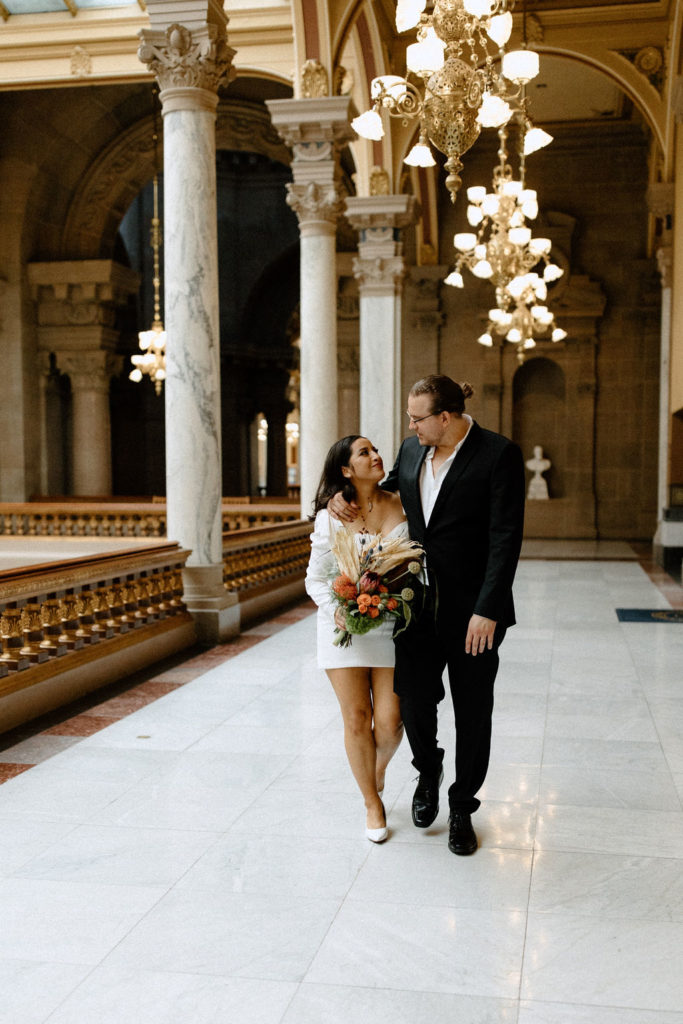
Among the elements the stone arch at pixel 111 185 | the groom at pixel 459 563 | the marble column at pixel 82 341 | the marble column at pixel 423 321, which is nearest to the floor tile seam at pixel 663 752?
the groom at pixel 459 563

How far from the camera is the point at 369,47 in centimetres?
1478

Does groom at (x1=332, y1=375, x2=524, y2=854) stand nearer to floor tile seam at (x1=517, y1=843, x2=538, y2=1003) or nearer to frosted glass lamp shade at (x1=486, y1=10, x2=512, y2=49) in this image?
floor tile seam at (x1=517, y1=843, x2=538, y2=1003)

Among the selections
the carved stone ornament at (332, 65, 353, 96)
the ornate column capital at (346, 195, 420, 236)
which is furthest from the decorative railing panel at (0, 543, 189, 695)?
the ornate column capital at (346, 195, 420, 236)

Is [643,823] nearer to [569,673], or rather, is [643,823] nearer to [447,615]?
[447,615]

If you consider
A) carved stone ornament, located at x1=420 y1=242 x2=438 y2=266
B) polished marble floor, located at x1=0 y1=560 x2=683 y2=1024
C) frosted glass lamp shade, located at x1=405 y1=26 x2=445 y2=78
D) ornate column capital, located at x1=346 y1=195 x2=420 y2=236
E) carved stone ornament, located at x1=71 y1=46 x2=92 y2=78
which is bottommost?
polished marble floor, located at x1=0 y1=560 x2=683 y2=1024

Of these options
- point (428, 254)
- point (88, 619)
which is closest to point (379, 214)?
point (428, 254)

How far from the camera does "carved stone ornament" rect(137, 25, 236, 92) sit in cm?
839

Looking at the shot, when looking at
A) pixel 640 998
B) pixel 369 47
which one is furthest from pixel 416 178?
pixel 640 998

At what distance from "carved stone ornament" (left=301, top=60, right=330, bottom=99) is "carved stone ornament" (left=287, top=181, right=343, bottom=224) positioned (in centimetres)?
102

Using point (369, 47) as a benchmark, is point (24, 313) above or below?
below

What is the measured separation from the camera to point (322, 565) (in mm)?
4020

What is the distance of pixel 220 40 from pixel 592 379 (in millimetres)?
15143

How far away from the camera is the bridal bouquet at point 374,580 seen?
3738 mm

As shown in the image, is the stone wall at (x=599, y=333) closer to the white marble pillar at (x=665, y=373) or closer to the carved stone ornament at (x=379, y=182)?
the white marble pillar at (x=665, y=373)
